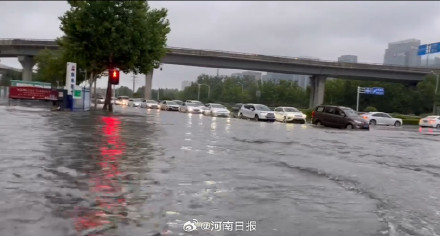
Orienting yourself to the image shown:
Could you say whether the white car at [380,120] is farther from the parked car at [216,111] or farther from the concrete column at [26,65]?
the concrete column at [26,65]

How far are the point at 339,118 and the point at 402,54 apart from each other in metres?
47.6

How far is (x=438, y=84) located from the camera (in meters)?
67.1

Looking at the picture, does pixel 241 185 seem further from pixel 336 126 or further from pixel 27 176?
pixel 336 126

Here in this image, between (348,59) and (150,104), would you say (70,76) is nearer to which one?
(150,104)

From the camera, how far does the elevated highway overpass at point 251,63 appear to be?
66.6 meters

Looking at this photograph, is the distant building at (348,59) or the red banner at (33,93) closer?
the red banner at (33,93)

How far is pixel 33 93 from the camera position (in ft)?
122

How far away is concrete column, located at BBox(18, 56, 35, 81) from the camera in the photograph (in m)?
68.1

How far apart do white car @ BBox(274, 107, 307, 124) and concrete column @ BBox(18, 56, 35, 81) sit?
46.2m

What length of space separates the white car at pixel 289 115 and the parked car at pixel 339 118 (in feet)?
15.5

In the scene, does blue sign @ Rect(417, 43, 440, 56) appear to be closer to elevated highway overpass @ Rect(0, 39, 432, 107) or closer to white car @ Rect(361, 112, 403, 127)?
white car @ Rect(361, 112, 403, 127)

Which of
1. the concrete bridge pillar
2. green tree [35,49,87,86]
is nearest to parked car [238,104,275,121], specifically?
green tree [35,49,87,86]

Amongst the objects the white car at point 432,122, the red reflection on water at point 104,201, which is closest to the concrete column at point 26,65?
the white car at point 432,122

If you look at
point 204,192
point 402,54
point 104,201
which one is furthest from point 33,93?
point 402,54
